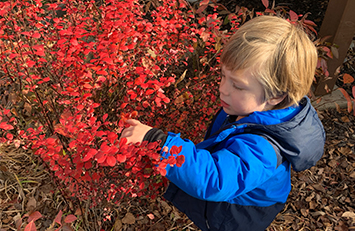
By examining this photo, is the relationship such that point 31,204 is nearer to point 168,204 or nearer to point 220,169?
point 168,204

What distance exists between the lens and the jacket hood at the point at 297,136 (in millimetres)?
1584

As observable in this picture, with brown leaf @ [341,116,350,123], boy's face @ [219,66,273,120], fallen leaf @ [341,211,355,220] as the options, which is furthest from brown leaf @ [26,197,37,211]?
brown leaf @ [341,116,350,123]

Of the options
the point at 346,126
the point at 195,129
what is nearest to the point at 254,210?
the point at 195,129

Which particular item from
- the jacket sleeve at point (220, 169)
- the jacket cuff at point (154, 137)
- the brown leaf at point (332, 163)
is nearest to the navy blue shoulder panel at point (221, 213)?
the jacket sleeve at point (220, 169)

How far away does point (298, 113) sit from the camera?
1682 millimetres

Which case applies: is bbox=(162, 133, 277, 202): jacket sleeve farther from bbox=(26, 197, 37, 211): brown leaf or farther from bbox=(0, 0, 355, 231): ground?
bbox=(26, 197, 37, 211): brown leaf

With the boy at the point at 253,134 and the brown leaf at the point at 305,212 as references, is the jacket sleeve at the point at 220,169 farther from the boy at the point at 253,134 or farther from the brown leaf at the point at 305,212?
the brown leaf at the point at 305,212

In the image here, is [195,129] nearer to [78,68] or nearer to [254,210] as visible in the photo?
[254,210]

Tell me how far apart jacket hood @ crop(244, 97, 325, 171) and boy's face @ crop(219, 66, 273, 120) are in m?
0.08

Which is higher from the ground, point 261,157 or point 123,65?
point 123,65

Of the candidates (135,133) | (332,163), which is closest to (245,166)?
(135,133)

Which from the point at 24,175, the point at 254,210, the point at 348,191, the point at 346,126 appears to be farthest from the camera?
the point at 346,126

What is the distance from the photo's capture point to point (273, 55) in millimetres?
1505

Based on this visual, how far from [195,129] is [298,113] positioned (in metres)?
1.09
